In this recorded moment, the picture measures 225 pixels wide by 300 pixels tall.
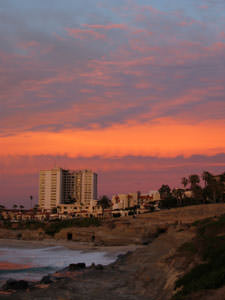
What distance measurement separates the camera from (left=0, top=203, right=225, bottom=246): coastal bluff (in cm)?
7500

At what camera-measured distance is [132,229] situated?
80.1 metres

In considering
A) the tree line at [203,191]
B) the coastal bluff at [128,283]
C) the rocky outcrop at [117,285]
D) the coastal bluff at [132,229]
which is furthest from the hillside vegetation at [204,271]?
the tree line at [203,191]

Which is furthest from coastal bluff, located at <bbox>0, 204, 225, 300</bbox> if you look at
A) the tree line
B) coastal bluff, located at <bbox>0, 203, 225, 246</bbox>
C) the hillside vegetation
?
the tree line

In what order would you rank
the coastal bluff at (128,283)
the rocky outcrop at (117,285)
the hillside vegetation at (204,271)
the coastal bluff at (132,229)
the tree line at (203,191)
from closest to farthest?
1. the hillside vegetation at (204,271)
2. the coastal bluff at (128,283)
3. the rocky outcrop at (117,285)
4. the coastal bluff at (132,229)
5. the tree line at (203,191)

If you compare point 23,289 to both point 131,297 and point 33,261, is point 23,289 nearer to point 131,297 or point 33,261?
point 131,297

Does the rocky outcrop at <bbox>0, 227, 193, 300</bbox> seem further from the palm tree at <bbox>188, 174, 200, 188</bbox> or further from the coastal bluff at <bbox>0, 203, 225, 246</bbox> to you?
the palm tree at <bbox>188, 174, 200, 188</bbox>

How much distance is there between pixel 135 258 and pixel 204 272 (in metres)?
17.9

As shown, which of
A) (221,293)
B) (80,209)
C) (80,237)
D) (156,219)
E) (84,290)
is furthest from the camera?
(80,209)

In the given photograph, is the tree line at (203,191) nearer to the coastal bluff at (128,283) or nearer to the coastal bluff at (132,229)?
the coastal bluff at (132,229)

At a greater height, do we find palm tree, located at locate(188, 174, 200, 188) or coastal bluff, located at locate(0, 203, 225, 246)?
palm tree, located at locate(188, 174, 200, 188)

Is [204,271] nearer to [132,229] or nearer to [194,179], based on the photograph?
[132,229]

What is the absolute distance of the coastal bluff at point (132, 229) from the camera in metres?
75.0

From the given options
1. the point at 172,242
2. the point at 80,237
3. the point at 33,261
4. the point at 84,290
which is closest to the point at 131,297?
the point at 84,290

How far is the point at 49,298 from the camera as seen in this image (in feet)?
68.4
